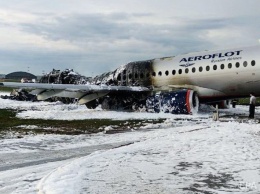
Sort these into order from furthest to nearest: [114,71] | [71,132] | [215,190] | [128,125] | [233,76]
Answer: [114,71], [233,76], [128,125], [71,132], [215,190]

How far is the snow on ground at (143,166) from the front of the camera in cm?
591

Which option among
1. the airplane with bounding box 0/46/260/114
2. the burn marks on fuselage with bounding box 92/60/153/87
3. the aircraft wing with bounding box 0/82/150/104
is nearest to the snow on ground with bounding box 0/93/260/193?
the airplane with bounding box 0/46/260/114

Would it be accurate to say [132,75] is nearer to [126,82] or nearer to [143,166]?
[126,82]

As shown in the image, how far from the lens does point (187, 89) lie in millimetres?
22156

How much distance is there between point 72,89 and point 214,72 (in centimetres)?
805

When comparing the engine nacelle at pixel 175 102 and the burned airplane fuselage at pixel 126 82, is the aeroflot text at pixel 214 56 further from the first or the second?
the burned airplane fuselage at pixel 126 82

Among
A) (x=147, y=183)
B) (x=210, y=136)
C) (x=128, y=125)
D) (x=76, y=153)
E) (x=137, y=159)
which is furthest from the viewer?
(x=128, y=125)

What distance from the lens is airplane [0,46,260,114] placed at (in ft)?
68.4

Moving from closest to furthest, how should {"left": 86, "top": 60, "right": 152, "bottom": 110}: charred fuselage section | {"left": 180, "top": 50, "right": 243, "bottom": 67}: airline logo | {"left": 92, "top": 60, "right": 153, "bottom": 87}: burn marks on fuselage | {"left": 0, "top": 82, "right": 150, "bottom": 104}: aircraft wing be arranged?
{"left": 180, "top": 50, "right": 243, "bottom": 67}: airline logo < {"left": 0, "top": 82, "right": 150, "bottom": 104}: aircraft wing < {"left": 86, "top": 60, "right": 152, "bottom": 110}: charred fuselage section < {"left": 92, "top": 60, "right": 153, "bottom": 87}: burn marks on fuselage

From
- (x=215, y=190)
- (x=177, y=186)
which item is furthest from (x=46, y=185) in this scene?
(x=215, y=190)

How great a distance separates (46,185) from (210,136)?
6.56 meters

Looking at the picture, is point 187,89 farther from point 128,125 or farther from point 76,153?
point 76,153

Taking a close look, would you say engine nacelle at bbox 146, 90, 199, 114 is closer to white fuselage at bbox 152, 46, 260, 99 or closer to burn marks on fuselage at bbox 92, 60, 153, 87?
white fuselage at bbox 152, 46, 260, 99

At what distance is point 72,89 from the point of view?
22.7m
